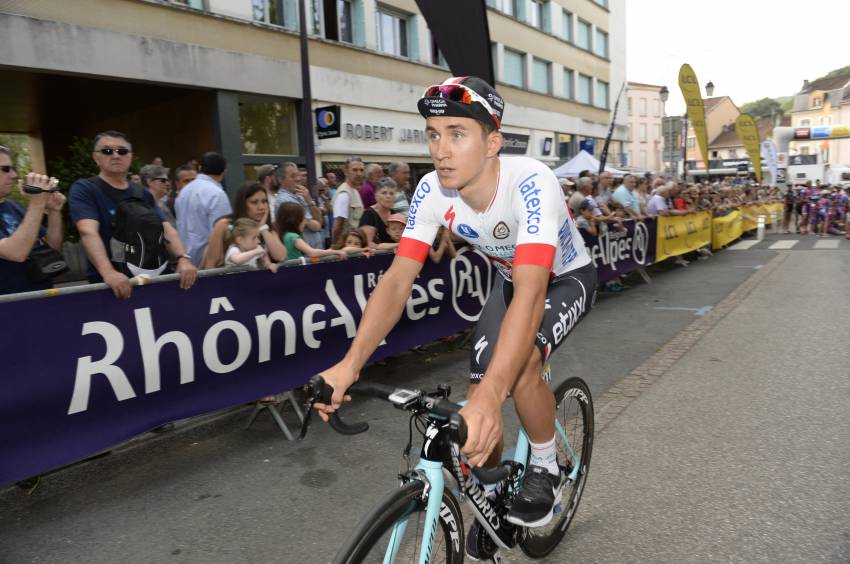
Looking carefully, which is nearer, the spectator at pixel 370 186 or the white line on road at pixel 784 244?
the spectator at pixel 370 186

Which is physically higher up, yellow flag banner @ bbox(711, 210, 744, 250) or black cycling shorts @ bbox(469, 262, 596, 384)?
black cycling shorts @ bbox(469, 262, 596, 384)

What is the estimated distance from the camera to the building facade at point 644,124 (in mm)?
73062

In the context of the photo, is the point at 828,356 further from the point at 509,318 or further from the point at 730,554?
the point at 509,318

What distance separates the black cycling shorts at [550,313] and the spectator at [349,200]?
15.3ft

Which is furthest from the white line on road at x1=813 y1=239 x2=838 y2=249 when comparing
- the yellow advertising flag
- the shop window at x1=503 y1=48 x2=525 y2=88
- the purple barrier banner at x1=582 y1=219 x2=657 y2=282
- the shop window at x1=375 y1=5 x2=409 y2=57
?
the shop window at x1=375 y1=5 x2=409 y2=57

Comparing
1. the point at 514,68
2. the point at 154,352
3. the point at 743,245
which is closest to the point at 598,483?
the point at 154,352

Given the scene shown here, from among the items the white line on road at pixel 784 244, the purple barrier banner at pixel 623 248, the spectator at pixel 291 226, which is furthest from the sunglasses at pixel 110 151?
the white line on road at pixel 784 244

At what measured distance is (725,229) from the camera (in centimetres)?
1789

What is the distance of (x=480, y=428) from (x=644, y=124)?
263 feet

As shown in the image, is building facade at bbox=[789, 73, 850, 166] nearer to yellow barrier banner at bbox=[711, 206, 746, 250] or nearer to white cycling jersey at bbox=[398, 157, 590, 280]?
yellow barrier banner at bbox=[711, 206, 746, 250]

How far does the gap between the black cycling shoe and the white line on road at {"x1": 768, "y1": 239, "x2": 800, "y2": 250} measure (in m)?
18.5

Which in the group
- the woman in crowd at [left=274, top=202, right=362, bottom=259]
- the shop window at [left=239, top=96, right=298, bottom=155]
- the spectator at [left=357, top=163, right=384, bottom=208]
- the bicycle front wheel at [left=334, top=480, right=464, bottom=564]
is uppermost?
the shop window at [left=239, top=96, right=298, bottom=155]

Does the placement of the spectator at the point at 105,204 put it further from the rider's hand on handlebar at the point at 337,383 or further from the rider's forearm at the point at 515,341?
the rider's forearm at the point at 515,341

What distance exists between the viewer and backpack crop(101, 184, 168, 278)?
438 cm
